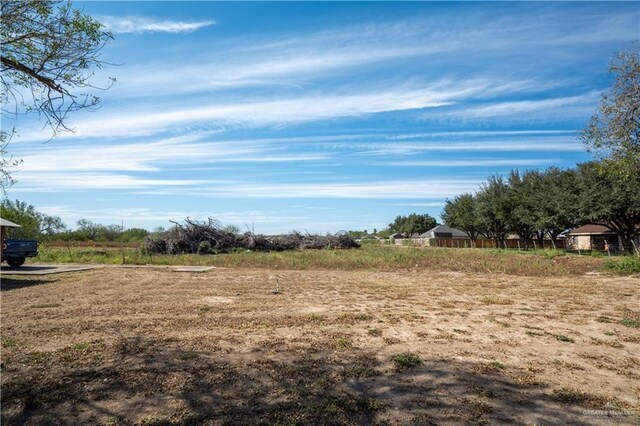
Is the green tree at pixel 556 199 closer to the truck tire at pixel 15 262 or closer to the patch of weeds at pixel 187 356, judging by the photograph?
the patch of weeds at pixel 187 356

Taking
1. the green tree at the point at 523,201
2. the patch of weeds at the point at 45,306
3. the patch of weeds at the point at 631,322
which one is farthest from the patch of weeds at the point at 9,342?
the green tree at the point at 523,201

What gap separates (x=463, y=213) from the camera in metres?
61.1

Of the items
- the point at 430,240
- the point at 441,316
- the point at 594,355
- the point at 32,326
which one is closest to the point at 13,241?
the point at 32,326

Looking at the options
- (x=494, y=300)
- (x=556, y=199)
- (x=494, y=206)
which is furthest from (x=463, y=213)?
(x=494, y=300)

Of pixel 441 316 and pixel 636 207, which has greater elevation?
pixel 636 207

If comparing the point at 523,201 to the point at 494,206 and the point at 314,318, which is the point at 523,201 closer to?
the point at 494,206

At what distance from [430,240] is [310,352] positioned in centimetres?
7126

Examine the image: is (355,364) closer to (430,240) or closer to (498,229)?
(498,229)

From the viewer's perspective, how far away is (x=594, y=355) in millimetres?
5625

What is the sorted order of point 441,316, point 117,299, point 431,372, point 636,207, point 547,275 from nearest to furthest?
point 431,372, point 441,316, point 117,299, point 547,275, point 636,207

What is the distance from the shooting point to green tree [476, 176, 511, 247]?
161ft

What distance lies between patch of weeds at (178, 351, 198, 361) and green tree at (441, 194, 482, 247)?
53775mm

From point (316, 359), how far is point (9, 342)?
4594 mm

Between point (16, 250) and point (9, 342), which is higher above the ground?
point (16, 250)
